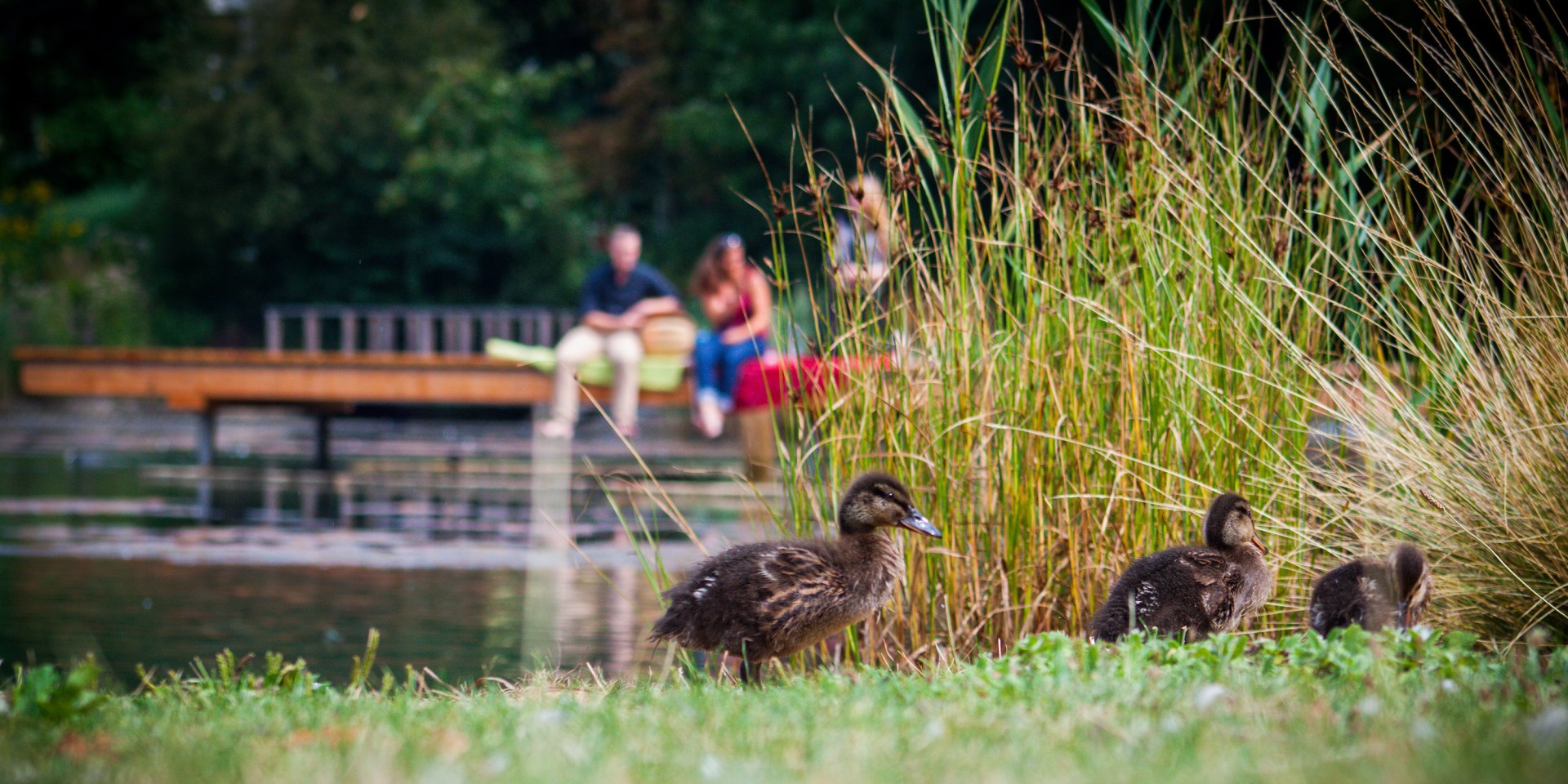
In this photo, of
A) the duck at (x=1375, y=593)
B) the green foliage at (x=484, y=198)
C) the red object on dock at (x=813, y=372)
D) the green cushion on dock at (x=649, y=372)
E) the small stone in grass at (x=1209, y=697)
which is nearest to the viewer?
the small stone in grass at (x=1209, y=697)

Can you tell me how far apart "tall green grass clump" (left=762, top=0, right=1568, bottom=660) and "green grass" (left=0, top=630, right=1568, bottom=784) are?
848 millimetres

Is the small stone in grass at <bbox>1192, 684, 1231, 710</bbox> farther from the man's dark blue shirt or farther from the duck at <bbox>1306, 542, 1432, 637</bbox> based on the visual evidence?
the man's dark blue shirt

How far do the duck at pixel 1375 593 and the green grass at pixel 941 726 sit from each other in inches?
12.1

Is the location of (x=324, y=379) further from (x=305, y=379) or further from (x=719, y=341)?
(x=719, y=341)

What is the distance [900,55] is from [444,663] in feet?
56.7

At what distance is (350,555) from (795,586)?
4.94 metres

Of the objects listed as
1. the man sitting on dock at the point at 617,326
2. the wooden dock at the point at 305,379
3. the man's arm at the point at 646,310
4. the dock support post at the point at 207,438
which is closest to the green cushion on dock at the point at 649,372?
the man sitting on dock at the point at 617,326

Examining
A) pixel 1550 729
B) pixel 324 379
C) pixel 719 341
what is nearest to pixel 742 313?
pixel 719 341

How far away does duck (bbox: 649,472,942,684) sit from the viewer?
14.1 ft

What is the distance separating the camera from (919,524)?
14.4 feet

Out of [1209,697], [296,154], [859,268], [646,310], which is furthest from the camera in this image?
[296,154]

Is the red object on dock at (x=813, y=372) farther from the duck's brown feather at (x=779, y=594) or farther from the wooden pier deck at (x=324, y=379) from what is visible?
the wooden pier deck at (x=324, y=379)

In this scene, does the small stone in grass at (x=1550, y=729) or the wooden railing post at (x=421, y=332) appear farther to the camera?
the wooden railing post at (x=421, y=332)

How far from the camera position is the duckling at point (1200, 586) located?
4.20 m
